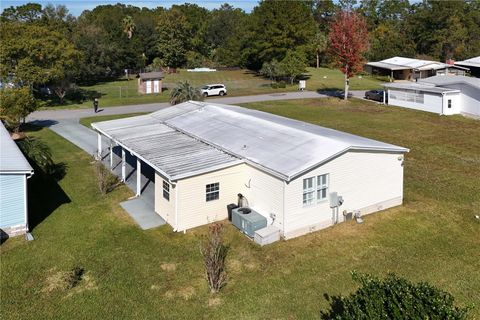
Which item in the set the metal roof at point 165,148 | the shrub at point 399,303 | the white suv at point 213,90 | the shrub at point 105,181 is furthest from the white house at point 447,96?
the shrub at point 399,303

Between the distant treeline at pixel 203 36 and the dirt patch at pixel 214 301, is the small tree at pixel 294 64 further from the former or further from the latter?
the dirt patch at pixel 214 301

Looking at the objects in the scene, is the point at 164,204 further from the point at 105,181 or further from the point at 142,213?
the point at 105,181

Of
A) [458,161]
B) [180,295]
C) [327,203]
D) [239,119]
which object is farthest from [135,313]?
[458,161]

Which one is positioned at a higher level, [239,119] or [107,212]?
[239,119]

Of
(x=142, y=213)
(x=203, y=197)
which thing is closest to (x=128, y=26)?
(x=142, y=213)

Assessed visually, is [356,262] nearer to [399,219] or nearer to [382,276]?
[382,276]

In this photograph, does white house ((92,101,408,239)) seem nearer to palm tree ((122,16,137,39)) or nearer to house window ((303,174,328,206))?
house window ((303,174,328,206))

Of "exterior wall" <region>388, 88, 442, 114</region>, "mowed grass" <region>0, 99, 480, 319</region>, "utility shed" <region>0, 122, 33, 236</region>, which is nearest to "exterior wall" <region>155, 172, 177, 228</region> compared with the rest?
"mowed grass" <region>0, 99, 480, 319</region>
